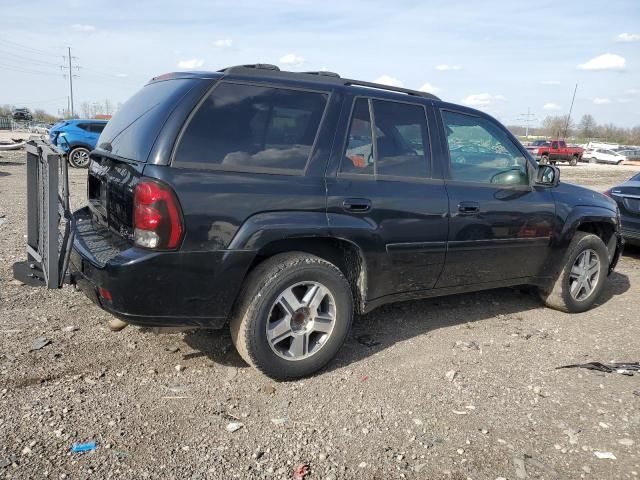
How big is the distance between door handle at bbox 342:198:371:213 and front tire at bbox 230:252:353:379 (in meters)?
0.39

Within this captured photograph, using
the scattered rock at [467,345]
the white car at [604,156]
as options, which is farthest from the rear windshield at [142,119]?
the white car at [604,156]

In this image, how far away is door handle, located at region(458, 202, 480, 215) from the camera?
13.0ft

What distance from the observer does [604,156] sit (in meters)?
41.2

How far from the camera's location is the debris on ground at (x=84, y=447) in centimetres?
260

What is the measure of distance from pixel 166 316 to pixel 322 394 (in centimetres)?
108

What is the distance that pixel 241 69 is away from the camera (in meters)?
3.30

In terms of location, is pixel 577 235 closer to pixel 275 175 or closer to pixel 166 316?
pixel 275 175

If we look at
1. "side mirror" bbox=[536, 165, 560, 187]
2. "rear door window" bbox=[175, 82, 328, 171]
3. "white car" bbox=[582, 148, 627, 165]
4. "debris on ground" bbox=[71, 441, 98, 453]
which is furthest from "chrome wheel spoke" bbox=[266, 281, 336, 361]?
"white car" bbox=[582, 148, 627, 165]

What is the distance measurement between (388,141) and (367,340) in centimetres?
155

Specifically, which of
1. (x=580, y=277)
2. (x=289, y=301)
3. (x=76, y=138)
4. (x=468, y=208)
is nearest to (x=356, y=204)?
(x=289, y=301)

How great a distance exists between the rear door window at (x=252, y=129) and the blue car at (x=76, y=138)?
15.5 m

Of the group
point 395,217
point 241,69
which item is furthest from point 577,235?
point 241,69

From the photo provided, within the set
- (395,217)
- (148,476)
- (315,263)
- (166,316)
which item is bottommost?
(148,476)

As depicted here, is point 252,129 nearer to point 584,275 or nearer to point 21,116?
point 584,275
